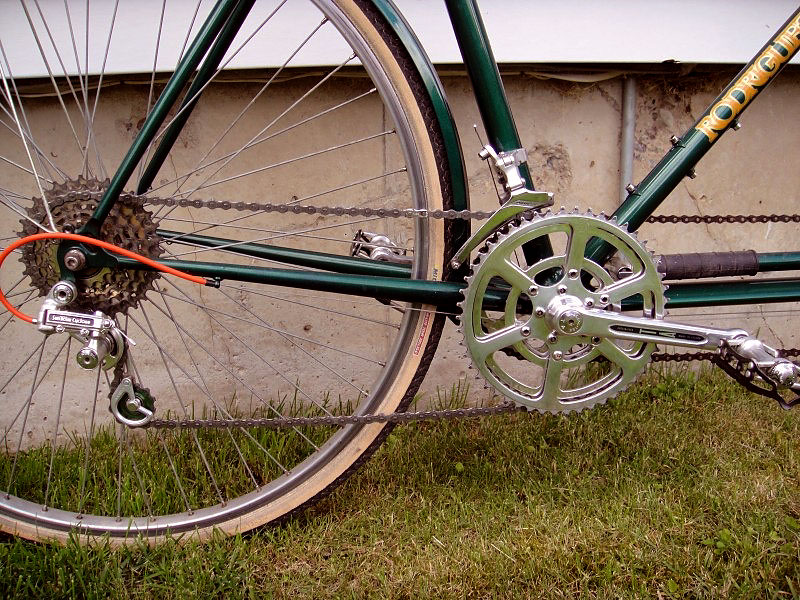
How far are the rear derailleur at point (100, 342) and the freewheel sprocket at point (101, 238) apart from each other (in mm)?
43

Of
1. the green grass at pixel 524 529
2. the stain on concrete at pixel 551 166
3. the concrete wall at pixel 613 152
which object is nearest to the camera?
the green grass at pixel 524 529

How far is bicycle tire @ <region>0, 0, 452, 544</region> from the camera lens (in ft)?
5.16

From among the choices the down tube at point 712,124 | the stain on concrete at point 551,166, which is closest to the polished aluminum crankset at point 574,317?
the down tube at point 712,124

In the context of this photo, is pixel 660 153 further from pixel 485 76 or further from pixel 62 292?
pixel 62 292

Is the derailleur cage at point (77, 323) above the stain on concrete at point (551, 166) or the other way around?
the other way around

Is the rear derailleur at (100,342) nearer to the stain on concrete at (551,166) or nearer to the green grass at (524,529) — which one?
the green grass at (524,529)

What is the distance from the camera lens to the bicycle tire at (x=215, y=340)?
5.16ft

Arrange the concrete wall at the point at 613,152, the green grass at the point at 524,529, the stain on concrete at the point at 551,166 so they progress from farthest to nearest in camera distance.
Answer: the stain on concrete at the point at 551,166 < the concrete wall at the point at 613,152 < the green grass at the point at 524,529

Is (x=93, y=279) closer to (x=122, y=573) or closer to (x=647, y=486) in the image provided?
(x=122, y=573)

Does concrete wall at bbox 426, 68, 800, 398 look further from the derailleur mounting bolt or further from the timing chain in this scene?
the derailleur mounting bolt

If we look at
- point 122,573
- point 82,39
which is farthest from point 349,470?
point 82,39

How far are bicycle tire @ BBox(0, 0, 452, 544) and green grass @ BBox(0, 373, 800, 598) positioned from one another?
0.13 meters

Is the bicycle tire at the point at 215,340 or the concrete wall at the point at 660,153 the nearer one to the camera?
the bicycle tire at the point at 215,340

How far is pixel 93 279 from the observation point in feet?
5.15
